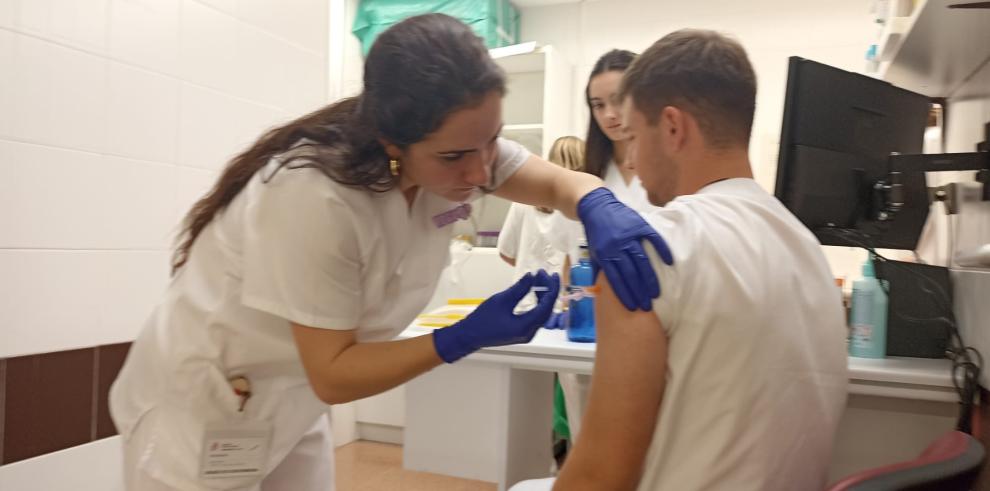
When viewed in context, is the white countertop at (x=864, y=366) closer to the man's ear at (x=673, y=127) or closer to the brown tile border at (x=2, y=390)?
the man's ear at (x=673, y=127)

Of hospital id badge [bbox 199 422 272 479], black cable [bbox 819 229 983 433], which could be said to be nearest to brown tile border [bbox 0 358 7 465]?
hospital id badge [bbox 199 422 272 479]

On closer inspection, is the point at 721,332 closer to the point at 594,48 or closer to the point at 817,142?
the point at 817,142

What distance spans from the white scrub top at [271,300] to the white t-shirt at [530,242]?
1580 millimetres

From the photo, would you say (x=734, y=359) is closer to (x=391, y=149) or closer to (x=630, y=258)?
(x=630, y=258)

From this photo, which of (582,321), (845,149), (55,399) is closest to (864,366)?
(845,149)

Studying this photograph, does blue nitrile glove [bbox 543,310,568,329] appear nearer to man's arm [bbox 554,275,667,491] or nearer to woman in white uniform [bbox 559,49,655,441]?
woman in white uniform [bbox 559,49,655,441]

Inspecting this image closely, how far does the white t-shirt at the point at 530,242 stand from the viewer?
2893mm

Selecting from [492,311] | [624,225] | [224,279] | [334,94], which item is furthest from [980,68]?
[334,94]

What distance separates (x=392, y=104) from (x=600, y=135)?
4.38 ft

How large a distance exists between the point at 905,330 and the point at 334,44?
3010mm

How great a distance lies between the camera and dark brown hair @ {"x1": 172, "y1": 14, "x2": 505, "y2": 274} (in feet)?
3.25

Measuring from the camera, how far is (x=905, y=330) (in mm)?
1661

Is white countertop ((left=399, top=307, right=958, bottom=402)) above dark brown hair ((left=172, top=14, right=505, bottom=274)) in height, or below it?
below

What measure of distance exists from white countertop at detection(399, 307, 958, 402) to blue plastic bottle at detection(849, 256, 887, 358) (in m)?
0.03
